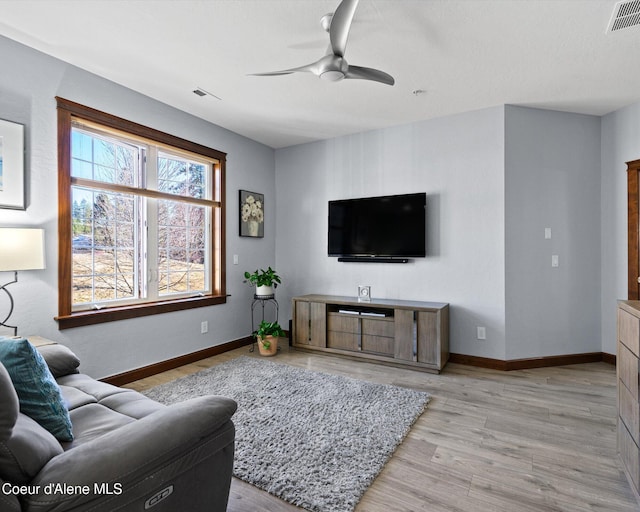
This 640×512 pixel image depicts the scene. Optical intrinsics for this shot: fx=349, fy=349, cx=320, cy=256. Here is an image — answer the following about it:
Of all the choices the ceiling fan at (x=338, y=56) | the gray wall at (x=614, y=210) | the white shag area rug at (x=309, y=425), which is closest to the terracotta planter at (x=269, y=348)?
the white shag area rug at (x=309, y=425)

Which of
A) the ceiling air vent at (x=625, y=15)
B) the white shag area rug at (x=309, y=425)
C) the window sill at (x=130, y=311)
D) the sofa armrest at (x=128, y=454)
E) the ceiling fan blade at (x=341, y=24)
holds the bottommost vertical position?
the white shag area rug at (x=309, y=425)

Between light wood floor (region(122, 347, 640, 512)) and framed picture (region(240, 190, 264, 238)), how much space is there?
1959mm

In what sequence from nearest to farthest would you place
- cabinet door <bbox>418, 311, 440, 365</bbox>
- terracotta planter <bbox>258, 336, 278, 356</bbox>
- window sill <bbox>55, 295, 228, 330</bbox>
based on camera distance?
window sill <bbox>55, 295, 228, 330</bbox> → cabinet door <bbox>418, 311, 440, 365</bbox> → terracotta planter <bbox>258, 336, 278, 356</bbox>

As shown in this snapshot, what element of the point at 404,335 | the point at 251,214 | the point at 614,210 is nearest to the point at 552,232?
the point at 614,210

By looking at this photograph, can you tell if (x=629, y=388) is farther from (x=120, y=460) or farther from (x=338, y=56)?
(x=338, y=56)

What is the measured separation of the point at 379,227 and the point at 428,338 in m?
1.38

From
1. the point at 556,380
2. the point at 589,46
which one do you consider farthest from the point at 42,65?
the point at 556,380

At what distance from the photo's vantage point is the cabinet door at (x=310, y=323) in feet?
13.2

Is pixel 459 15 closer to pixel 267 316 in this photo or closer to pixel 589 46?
pixel 589 46

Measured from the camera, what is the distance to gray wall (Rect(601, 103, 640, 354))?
11.6 ft

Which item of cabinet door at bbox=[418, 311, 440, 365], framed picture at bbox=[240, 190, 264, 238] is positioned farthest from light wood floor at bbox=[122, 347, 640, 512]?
framed picture at bbox=[240, 190, 264, 238]

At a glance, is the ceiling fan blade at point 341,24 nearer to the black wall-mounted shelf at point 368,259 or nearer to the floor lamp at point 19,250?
the floor lamp at point 19,250

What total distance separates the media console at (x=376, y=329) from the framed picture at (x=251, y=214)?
1111mm

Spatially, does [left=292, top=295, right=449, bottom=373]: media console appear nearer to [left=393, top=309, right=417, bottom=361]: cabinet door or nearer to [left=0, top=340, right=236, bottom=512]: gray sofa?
[left=393, top=309, right=417, bottom=361]: cabinet door
